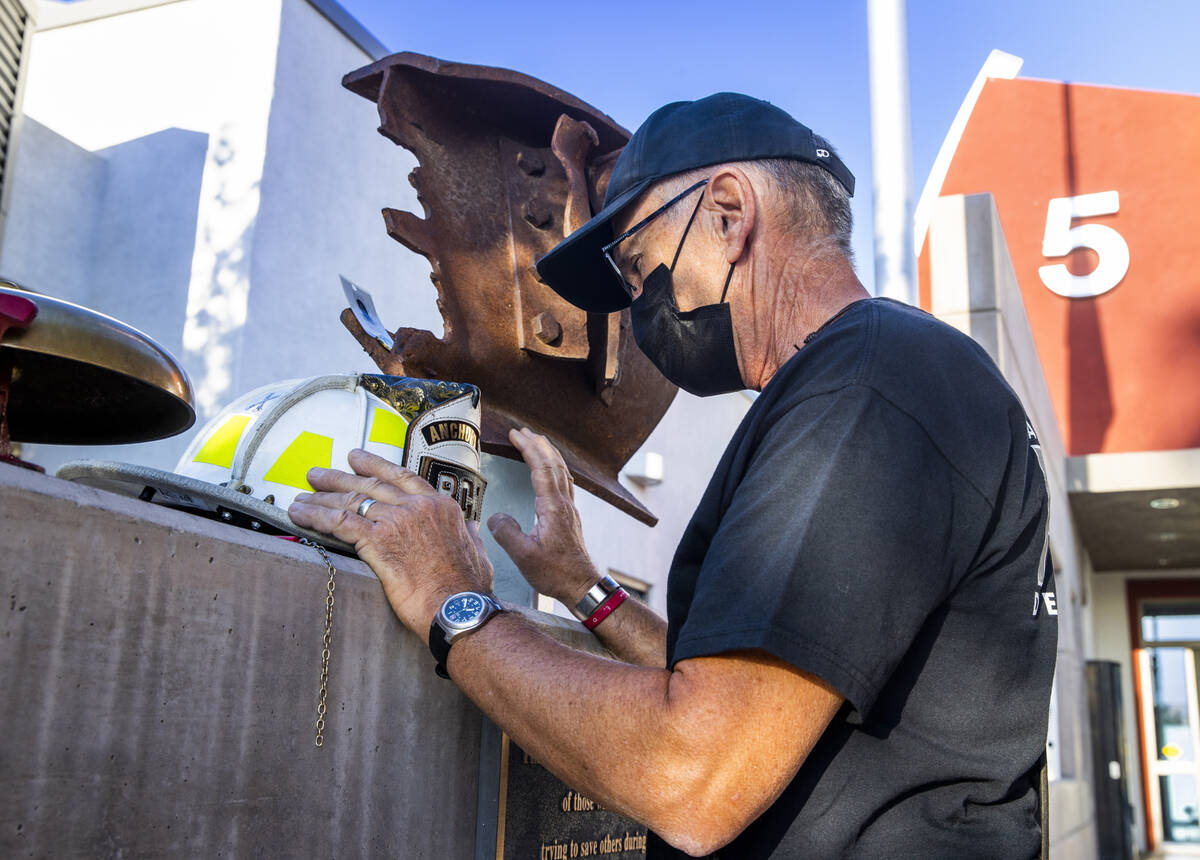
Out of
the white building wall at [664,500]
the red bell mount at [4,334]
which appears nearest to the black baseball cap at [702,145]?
the red bell mount at [4,334]

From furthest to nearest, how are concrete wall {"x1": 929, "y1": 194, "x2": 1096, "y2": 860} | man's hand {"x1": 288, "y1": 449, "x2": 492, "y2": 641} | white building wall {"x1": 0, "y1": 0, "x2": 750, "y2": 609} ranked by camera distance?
white building wall {"x1": 0, "y1": 0, "x2": 750, "y2": 609}
concrete wall {"x1": 929, "y1": 194, "x2": 1096, "y2": 860}
man's hand {"x1": 288, "y1": 449, "x2": 492, "y2": 641}

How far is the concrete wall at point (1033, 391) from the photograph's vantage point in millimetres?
8008

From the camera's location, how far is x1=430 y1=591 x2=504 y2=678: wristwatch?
1.63m

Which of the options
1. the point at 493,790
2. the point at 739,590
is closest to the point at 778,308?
the point at 739,590

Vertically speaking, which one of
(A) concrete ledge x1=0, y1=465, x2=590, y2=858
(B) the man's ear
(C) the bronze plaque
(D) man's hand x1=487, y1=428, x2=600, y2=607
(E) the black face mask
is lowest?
(C) the bronze plaque

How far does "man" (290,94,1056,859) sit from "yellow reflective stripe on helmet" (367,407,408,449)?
0.12m

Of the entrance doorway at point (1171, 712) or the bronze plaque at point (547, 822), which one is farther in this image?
the entrance doorway at point (1171, 712)

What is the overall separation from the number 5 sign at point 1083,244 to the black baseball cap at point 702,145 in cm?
1282

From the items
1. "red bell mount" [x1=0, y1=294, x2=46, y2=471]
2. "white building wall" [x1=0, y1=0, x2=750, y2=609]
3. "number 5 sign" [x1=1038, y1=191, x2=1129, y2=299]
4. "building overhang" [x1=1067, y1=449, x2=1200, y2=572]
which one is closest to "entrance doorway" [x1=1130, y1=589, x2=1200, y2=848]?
"building overhang" [x1=1067, y1=449, x2=1200, y2=572]

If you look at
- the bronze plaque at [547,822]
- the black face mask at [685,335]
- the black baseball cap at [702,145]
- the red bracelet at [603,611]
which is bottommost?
the bronze plaque at [547,822]

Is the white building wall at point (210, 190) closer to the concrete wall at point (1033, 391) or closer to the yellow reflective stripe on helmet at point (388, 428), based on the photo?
the concrete wall at point (1033, 391)

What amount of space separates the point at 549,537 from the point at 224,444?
68 cm

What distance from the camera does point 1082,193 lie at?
1391 centimetres

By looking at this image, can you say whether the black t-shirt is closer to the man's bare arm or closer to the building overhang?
the man's bare arm
